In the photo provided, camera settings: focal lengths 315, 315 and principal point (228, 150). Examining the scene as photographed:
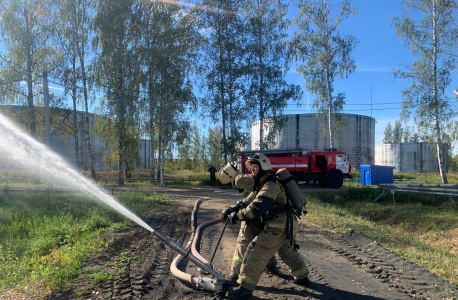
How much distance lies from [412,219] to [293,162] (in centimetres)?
1010

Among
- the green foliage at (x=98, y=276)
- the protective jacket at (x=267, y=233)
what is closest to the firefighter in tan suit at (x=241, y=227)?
the protective jacket at (x=267, y=233)

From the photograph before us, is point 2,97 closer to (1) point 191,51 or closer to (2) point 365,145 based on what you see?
(1) point 191,51

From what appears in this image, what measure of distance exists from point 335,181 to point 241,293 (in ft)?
61.9

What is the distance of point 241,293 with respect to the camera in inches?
149

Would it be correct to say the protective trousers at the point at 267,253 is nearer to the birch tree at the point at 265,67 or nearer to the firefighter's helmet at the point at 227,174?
the firefighter's helmet at the point at 227,174

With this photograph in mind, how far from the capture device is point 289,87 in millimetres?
24406

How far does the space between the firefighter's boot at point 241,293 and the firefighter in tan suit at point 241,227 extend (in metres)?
0.30

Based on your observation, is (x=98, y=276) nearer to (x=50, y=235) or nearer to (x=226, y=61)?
(x=50, y=235)

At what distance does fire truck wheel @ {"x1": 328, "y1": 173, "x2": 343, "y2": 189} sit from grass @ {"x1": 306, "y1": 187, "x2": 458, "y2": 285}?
2.70 m

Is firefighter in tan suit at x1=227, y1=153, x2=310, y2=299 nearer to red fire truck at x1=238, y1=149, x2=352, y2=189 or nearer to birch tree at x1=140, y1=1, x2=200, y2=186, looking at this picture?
red fire truck at x1=238, y1=149, x2=352, y2=189

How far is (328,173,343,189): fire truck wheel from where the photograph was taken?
21219 millimetres

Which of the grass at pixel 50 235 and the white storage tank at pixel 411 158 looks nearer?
the grass at pixel 50 235

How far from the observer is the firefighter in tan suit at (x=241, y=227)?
14.0 feet

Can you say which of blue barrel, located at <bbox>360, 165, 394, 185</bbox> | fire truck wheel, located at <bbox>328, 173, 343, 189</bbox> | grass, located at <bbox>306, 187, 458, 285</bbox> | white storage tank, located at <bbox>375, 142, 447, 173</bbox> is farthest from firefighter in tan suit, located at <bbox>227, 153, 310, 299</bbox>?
white storage tank, located at <bbox>375, 142, 447, 173</bbox>
